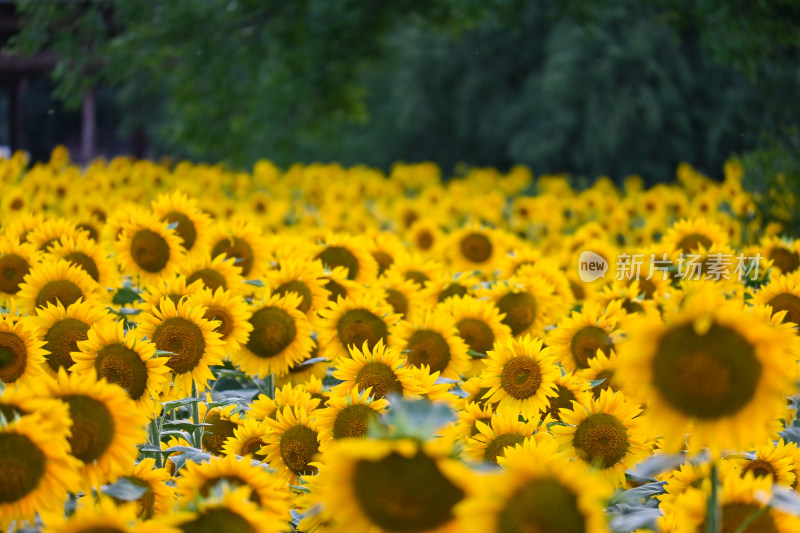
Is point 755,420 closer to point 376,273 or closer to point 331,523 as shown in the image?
point 331,523

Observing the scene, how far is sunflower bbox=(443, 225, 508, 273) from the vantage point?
17.1 feet

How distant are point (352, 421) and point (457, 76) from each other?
19.1 m

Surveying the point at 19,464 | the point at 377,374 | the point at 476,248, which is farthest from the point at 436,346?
the point at 476,248

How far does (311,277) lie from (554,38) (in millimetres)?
15478

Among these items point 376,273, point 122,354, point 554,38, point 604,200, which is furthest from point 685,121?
point 122,354

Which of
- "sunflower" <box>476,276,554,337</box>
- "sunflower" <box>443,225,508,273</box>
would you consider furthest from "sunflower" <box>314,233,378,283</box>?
"sunflower" <box>443,225,508,273</box>

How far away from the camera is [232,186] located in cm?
962

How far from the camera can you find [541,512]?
1.37 metres

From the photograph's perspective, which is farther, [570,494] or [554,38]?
[554,38]

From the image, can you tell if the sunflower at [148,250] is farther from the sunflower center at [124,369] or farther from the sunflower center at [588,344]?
the sunflower center at [588,344]

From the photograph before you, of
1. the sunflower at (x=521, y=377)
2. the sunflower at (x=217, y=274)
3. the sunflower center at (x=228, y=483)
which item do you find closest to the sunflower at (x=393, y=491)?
the sunflower center at (x=228, y=483)

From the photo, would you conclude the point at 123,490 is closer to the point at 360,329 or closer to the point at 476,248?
the point at 360,329

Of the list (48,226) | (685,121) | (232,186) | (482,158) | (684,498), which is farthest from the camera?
(482,158)

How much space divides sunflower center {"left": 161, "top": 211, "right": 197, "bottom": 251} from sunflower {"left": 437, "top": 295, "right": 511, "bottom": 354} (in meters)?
1.09
